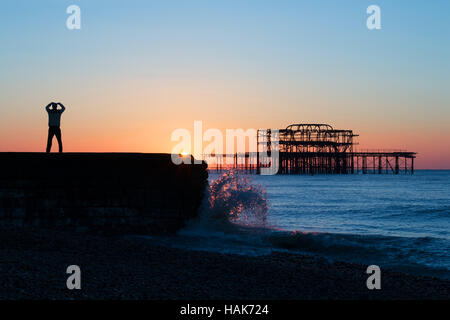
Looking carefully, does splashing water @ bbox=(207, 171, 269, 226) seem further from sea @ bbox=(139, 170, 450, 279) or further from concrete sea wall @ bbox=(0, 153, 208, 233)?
concrete sea wall @ bbox=(0, 153, 208, 233)

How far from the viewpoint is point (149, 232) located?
31.0 feet

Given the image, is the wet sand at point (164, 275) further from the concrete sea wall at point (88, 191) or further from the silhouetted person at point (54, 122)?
the silhouetted person at point (54, 122)

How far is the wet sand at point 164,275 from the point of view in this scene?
15.1 ft

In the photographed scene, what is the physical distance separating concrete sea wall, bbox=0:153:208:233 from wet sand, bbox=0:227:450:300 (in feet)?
5.52

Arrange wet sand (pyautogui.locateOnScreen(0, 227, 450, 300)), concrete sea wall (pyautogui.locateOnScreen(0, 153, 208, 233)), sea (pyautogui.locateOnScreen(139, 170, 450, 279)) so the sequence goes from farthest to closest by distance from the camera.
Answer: concrete sea wall (pyautogui.locateOnScreen(0, 153, 208, 233)), sea (pyautogui.locateOnScreen(139, 170, 450, 279)), wet sand (pyautogui.locateOnScreen(0, 227, 450, 300))

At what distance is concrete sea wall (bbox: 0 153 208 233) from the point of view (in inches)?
368

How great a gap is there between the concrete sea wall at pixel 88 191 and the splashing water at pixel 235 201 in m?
2.66

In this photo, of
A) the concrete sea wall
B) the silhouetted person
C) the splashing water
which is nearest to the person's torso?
the silhouetted person

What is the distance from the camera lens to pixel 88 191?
373 inches

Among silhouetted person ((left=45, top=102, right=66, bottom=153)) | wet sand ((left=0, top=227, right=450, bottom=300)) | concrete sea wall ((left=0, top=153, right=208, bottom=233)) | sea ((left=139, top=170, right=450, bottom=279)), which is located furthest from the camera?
silhouetted person ((left=45, top=102, right=66, bottom=153))

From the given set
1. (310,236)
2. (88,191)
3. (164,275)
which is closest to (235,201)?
(310,236)

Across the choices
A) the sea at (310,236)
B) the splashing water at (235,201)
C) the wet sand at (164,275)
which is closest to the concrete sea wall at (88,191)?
the sea at (310,236)
